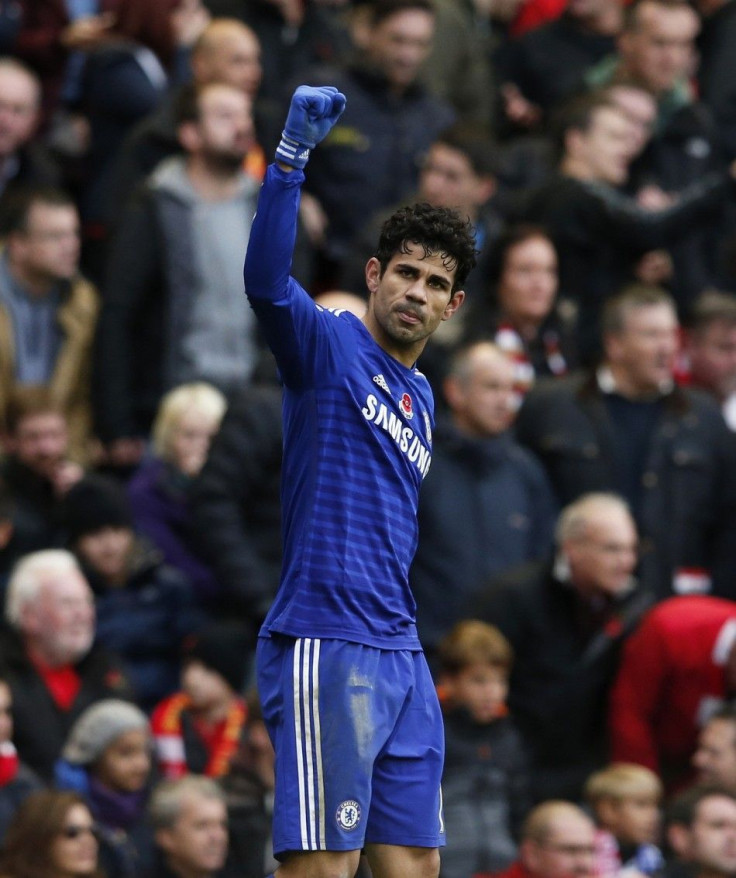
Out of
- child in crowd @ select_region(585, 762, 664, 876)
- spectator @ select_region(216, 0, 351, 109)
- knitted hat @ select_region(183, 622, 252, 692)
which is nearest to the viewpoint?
child in crowd @ select_region(585, 762, 664, 876)

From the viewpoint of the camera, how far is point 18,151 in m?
11.8

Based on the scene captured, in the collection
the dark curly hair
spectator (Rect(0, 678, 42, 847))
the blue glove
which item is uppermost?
the blue glove

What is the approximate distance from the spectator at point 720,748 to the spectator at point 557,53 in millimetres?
5454

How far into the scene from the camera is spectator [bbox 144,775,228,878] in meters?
8.45

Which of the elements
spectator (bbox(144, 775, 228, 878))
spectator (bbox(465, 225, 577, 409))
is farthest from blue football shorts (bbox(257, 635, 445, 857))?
spectator (bbox(465, 225, 577, 409))

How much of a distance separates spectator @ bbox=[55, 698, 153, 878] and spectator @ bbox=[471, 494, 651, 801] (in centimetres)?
172

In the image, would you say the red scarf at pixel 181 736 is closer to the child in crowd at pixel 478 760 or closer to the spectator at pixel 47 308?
the child in crowd at pixel 478 760

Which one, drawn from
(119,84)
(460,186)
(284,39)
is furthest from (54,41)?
(460,186)

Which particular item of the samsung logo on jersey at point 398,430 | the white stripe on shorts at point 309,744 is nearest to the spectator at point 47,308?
the samsung logo on jersey at point 398,430

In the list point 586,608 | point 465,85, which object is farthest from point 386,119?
point 586,608

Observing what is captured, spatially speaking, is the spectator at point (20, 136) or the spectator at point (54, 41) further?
the spectator at point (54, 41)

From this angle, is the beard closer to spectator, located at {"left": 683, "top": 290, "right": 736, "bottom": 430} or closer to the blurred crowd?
the blurred crowd

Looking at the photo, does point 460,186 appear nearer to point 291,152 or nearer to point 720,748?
point 720,748

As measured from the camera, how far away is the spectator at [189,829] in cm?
845
